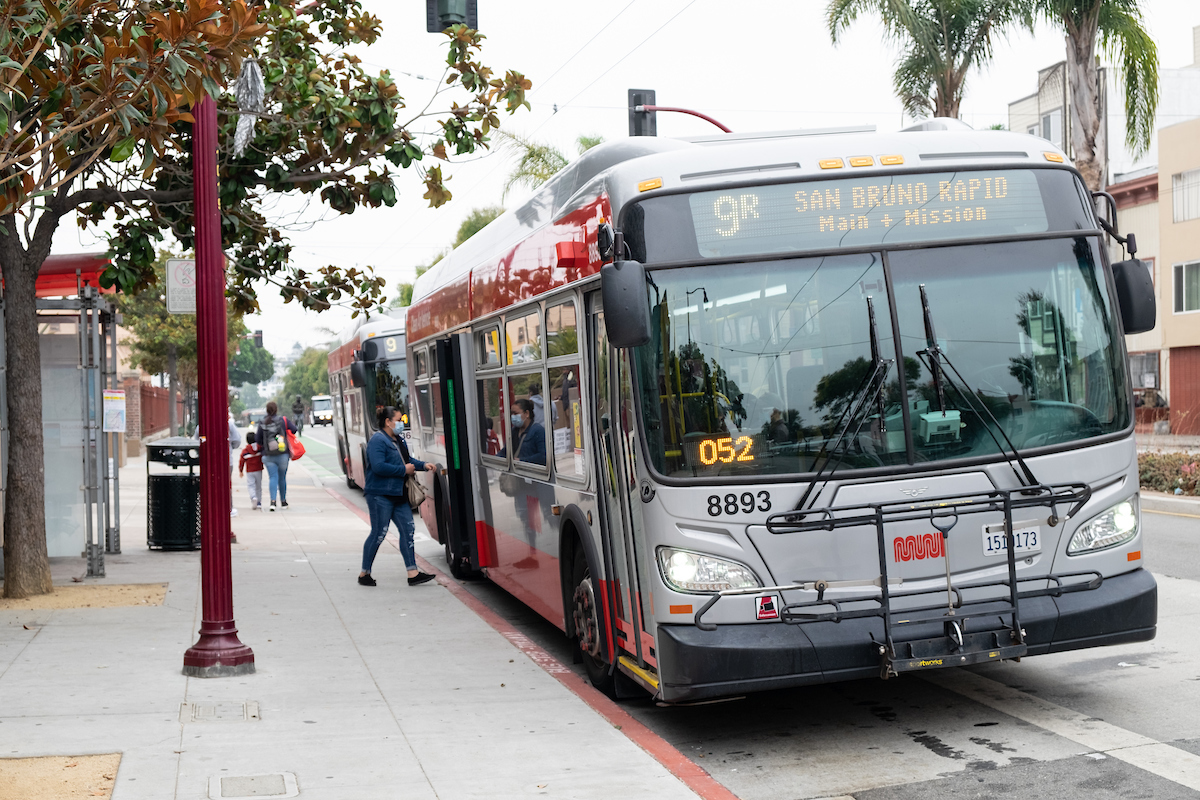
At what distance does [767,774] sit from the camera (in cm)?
628

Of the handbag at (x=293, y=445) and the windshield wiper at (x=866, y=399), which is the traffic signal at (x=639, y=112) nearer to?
the handbag at (x=293, y=445)

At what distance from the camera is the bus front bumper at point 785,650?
6133 millimetres

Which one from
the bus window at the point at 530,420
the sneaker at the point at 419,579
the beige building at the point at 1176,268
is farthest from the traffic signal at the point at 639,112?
the beige building at the point at 1176,268

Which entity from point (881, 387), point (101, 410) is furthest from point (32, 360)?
point (881, 387)

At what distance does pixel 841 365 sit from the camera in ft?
20.9

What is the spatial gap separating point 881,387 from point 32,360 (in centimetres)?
852

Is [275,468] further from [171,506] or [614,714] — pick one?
[614,714]

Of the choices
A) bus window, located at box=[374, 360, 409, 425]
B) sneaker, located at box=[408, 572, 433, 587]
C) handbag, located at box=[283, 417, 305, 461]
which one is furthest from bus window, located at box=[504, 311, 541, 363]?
handbag, located at box=[283, 417, 305, 461]

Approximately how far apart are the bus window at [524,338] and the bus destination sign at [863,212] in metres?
2.26

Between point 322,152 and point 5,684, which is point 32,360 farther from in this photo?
point 5,684

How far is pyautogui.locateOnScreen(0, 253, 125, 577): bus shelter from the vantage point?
13.0 meters

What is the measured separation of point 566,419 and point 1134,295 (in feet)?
10.9

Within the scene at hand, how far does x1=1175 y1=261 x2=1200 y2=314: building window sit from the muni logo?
115 feet

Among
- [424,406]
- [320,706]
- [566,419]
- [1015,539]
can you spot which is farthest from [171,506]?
[1015,539]
